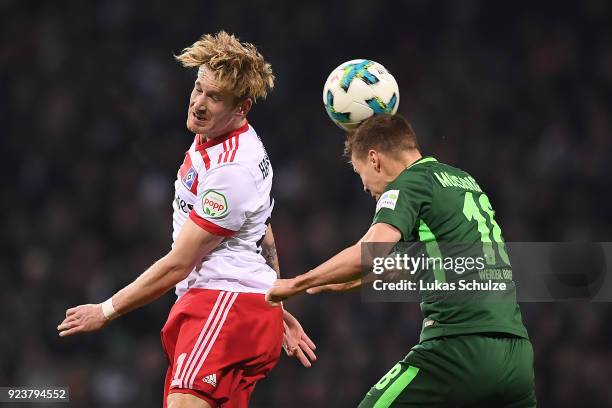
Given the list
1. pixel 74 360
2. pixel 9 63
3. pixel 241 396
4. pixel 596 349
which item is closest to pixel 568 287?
pixel 596 349

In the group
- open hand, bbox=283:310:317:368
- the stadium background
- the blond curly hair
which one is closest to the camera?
the blond curly hair

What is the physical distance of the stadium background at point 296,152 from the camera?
8.61 meters

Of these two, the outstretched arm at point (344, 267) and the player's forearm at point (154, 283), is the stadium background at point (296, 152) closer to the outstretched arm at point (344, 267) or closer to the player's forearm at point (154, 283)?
the player's forearm at point (154, 283)

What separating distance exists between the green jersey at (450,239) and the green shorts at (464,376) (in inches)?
2.0

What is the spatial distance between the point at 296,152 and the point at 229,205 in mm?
5837

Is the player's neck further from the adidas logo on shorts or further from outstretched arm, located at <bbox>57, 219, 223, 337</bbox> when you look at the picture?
the adidas logo on shorts

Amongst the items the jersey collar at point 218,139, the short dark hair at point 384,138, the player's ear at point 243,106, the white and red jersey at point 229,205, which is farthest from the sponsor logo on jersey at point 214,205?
the short dark hair at point 384,138

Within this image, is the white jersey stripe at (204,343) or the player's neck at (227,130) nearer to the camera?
the white jersey stripe at (204,343)

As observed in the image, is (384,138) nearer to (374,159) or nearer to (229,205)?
(374,159)

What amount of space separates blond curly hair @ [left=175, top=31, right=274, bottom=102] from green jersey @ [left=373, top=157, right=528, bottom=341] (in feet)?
3.00

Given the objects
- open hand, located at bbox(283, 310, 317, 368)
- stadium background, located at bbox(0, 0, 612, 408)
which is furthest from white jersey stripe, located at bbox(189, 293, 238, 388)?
stadium background, located at bbox(0, 0, 612, 408)

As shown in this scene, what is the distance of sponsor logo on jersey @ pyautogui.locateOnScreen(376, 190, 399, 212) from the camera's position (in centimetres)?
382

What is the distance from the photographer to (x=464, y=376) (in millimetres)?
3824

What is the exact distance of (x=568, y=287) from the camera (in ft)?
22.8
